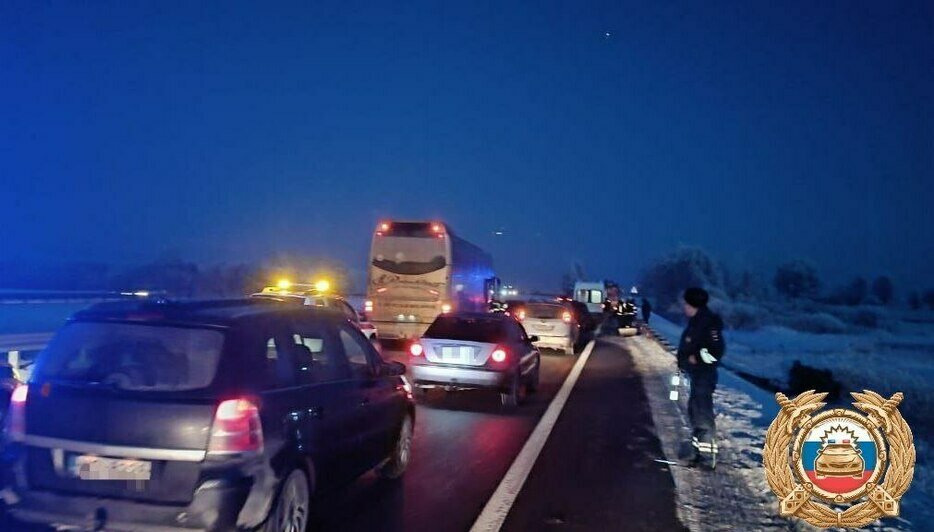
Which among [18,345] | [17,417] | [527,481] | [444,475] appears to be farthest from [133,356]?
[18,345]

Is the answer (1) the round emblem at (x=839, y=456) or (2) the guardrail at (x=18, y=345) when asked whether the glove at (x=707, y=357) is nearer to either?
(1) the round emblem at (x=839, y=456)

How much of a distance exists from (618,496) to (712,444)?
1.44 m

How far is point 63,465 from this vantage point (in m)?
5.09

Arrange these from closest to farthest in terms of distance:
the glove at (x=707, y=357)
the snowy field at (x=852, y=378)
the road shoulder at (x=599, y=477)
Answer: the road shoulder at (x=599, y=477) → the glove at (x=707, y=357) → the snowy field at (x=852, y=378)

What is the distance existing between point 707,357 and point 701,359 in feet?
0.32

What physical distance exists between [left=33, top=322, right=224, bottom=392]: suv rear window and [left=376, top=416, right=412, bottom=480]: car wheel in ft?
9.58

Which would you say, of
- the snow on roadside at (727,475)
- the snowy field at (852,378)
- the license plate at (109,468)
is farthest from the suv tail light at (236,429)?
the snowy field at (852,378)

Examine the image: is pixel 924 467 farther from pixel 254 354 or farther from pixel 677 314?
pixel 677 314

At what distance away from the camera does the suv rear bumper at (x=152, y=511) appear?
16.0 feet

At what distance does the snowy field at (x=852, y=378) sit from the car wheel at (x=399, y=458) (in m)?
3.38

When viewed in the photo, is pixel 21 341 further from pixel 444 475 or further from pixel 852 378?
pixel 852 378

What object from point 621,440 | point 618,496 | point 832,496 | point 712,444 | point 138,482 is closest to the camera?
point 138,482

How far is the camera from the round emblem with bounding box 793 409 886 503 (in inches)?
262

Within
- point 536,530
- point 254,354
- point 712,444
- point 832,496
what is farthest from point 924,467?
point 254,354
